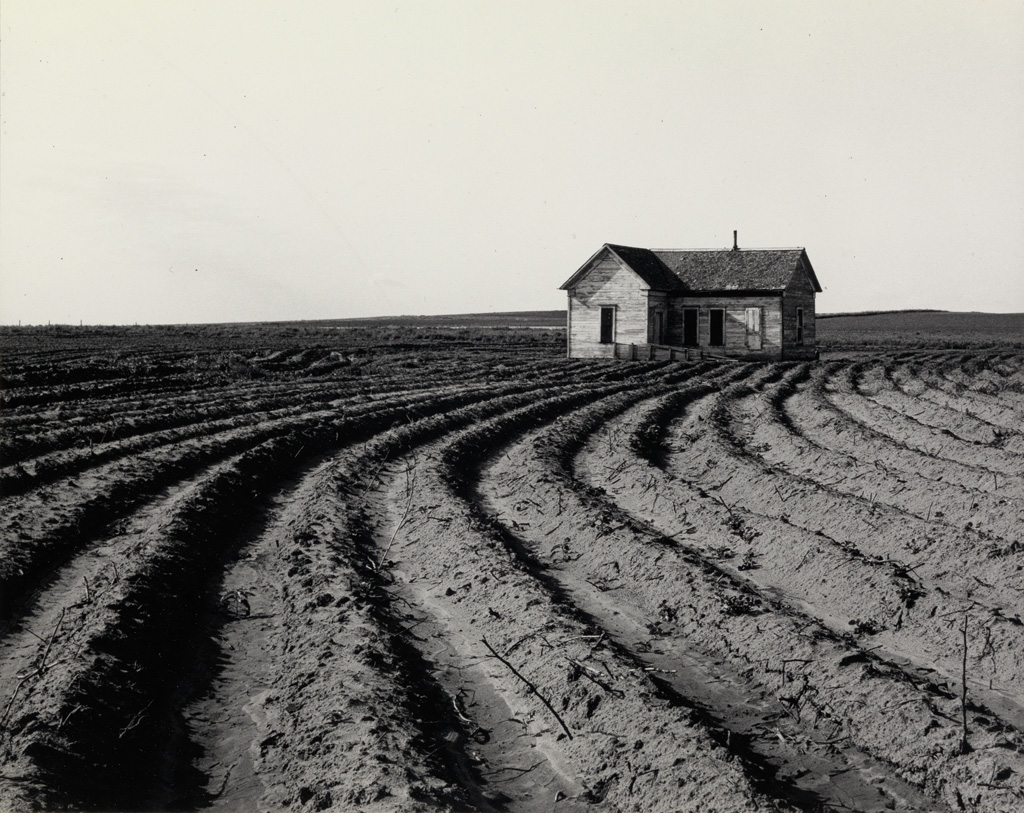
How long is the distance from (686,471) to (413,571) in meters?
5.42

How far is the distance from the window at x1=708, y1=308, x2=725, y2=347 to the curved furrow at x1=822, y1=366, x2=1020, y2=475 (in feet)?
35.0

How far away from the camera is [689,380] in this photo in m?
25.0

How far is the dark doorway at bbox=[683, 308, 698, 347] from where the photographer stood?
33.8 meters

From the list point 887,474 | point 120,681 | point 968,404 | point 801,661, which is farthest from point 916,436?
point 120,681

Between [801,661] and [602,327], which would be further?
[602,327]

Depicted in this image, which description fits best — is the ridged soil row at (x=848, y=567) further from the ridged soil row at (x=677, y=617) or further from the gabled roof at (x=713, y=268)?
the gabled roof at (x=713, y=268)

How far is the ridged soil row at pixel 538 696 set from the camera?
16.3 ft

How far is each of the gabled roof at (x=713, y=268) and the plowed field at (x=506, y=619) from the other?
17966 millimetres

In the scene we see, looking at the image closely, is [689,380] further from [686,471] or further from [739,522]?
[739,522]

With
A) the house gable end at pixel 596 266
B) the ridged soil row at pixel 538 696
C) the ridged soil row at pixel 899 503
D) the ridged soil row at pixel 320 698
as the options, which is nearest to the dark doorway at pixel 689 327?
the house gable end at pixel 596 266

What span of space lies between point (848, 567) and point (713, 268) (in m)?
27.3

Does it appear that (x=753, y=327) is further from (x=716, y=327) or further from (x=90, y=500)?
(x=90, y=500)

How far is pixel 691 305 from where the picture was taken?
3369 centimetres

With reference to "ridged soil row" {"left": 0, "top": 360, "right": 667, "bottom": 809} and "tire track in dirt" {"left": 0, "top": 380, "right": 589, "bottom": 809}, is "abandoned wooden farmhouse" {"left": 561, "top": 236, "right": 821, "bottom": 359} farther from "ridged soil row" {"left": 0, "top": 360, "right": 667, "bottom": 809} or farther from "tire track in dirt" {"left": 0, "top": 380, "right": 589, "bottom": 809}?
"tire track in dirt" {"left": 0, "top": 380, "right": 589, "bottom": 809}
